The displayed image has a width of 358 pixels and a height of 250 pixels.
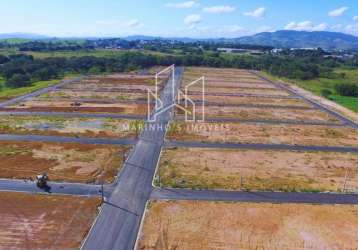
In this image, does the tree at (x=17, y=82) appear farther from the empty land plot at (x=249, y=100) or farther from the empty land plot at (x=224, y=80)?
the empty land plot at (x=249, y=100)

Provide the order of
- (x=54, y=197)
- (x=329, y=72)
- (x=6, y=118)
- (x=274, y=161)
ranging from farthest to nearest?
1. (x=329, y=72)
2. (x=6, y=118)
3. (x=274, y=161)
4. (x=54, y=197)

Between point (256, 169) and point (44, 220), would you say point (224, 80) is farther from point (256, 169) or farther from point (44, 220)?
point (44, 220)

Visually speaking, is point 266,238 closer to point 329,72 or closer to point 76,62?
point 76,62

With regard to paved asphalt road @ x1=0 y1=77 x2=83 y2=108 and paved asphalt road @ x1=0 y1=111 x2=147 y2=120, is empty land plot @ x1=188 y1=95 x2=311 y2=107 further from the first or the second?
paved asphalt road @ x1=0 y1=77 x2=83 y2=108

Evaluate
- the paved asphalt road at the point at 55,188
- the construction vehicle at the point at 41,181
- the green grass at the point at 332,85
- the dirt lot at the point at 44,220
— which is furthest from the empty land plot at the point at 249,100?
the dirt lot at the point at 44,220

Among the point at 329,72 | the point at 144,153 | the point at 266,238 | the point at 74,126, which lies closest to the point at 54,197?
the point at 144,153

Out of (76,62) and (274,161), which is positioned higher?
(76,62)
